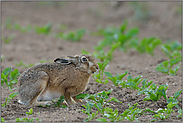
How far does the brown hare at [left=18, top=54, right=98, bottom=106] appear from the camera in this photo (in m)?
5.23

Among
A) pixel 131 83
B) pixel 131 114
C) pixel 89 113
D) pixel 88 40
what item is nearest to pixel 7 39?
pixel 88 40

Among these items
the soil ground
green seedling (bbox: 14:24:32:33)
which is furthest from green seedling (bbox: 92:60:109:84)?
green seedling (bbox: 14:24:32:33)

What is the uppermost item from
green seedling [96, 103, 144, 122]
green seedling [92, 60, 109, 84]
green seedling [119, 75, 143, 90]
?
green seedling [92, 60, 109, 84]

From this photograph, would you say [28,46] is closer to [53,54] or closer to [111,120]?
[53,54]

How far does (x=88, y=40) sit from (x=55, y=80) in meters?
6.46

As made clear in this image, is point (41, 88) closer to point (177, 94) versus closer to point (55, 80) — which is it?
point (55, 80)

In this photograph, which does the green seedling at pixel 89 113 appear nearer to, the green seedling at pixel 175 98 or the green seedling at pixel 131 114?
the green seedling at pixel 131 114

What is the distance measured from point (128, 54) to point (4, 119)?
5.72 meters

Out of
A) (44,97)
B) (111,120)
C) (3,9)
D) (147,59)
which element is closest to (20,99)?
(44,97)

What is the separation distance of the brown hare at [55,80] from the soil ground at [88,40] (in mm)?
261

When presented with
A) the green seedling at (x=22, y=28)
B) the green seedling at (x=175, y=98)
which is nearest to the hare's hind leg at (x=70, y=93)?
the green seedling at (x=175, y=98)

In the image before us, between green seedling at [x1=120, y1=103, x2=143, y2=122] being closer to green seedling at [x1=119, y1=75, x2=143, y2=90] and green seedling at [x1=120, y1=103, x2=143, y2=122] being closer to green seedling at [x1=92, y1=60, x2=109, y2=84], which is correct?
green seedling at [x1=119, y1=75, x2=143, y2=90]

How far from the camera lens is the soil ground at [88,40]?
5.14 metres

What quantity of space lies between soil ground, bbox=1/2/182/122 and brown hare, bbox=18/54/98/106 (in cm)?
26
